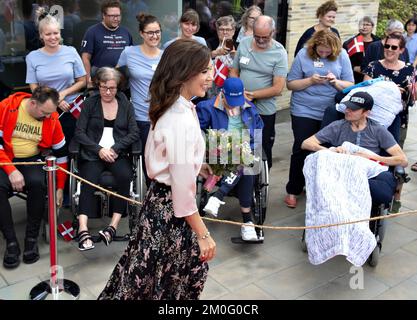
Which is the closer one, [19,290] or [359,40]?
[19,290]

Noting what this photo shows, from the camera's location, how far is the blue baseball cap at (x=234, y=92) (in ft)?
13.5

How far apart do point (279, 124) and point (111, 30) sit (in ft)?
11.3

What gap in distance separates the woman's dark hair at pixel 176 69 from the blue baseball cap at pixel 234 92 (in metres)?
1.75

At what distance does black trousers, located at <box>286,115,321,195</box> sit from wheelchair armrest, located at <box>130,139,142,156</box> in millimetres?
1540

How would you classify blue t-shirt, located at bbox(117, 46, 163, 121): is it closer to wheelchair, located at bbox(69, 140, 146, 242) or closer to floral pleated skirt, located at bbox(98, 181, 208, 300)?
wheelchair, located at bbox(69, 140, 146, 242)

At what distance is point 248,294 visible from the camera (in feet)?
11.6

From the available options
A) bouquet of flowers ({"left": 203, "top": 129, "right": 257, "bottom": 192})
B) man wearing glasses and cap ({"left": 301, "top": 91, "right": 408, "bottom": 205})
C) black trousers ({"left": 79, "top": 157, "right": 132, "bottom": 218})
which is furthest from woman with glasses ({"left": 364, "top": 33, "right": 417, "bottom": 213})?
black trousers ({"left": 79, "top": 157, "right": 132, "bottom": 218})

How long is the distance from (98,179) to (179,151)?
1.96 m

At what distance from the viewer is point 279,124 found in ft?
25.2

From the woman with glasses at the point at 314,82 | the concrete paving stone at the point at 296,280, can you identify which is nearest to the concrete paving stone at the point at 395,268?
the concrete paving stone at the point at 296,280

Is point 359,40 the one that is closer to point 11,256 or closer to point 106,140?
point 106,140

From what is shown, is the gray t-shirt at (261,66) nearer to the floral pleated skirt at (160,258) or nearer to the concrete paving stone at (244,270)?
the concrete paving stone at (244,270)

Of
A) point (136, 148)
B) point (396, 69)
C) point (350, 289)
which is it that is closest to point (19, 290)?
point (136, 148)

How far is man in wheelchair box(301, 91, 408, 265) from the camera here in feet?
12.6
